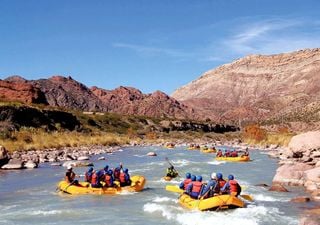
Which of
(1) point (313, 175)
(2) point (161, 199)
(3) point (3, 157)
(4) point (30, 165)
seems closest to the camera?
(2) point (161, 199)

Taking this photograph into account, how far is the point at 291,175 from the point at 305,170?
1274 millimetres

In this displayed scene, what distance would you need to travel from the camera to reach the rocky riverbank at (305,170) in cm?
1855

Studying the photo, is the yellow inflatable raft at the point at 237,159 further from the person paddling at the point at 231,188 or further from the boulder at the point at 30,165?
the person paddling at the point at 231,188

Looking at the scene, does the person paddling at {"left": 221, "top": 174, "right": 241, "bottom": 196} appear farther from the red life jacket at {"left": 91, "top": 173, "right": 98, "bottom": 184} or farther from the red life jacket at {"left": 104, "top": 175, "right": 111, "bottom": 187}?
the red life jacket at {"left": 91, "top": 173, "right": 98, "bottom": 184}

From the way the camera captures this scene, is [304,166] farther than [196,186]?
Yes

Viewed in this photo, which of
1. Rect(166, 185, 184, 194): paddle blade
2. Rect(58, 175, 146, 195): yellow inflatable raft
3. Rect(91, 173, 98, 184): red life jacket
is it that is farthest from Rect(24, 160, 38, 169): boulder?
Rect(166, 185, 184, 194): paddle blade

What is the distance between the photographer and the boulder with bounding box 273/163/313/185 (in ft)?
71.7

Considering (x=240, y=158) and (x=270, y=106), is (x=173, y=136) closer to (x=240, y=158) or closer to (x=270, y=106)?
(x=240, y=158)

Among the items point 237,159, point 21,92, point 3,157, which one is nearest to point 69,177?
point 3,157

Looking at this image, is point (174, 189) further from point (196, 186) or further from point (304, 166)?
point (304, 166)

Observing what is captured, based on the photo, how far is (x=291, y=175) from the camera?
874 inches

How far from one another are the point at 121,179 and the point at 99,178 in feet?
3.67

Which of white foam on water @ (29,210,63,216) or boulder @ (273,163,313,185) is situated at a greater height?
boulder @ (273,163,313,185)

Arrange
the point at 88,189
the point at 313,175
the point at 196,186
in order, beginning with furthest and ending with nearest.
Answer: the point at 313,175, the point at 88,189, the point at 196,186
